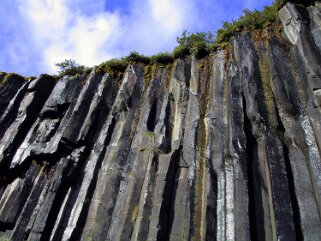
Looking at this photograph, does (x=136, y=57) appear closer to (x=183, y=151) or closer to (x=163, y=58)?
(x=163, y=58)

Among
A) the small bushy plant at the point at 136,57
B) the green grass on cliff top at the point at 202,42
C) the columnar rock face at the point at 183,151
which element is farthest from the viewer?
the small bushy plant at the point at 136,57

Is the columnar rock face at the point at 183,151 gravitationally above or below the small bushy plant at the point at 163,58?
below

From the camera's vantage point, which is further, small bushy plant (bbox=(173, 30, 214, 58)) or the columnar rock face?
small bushy plant (bbox=(173, 30, 214, 58))

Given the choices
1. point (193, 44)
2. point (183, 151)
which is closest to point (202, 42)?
point (193, 44)

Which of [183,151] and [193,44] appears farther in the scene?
[193,44]

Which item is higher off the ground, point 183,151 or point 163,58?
point 163,58

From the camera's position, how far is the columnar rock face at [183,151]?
32.3 ft

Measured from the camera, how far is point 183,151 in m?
12.3

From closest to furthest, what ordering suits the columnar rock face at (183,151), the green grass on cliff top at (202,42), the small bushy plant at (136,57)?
the columnar rock face at (183,151), the green grass on cliff top at (202,42), the small bushy plant at (136,57)

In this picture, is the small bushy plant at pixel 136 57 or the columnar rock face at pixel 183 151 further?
the small bushy plant at pixel 136 57

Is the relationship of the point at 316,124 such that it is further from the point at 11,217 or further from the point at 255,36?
the point at 11,217

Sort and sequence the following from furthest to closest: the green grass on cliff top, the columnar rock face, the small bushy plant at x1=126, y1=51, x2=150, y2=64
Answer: the small bushy plant at x1=126, y1=51, x2=150, y2=64 < the green grass on cliff top < the columnar rock face

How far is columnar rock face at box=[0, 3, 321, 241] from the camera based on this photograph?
9.86 meters

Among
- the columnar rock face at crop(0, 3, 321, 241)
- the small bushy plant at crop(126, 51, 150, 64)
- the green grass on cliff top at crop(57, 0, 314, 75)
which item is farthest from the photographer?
the small bushy plant at crop(126, 51, 150, 64)
